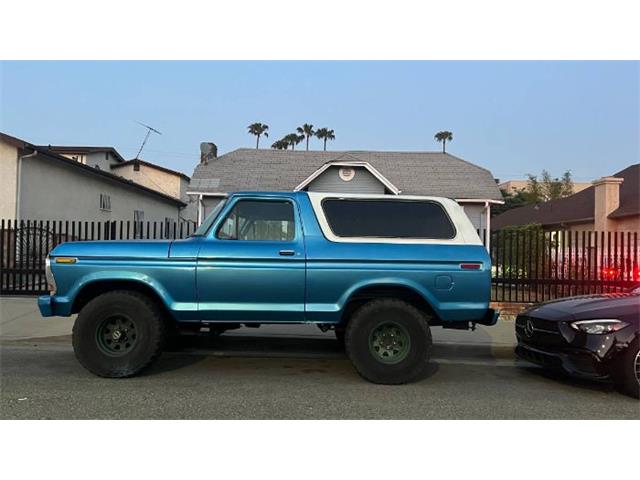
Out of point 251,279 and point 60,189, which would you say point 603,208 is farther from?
point 60,189

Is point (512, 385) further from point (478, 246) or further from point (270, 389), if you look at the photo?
point (270, 389)

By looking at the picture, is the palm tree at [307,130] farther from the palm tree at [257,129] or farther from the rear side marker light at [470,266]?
the rear side marker light at [470,266]

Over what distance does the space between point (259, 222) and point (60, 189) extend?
14.2 meters

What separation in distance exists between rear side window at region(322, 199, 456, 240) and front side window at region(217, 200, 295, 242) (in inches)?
18.2

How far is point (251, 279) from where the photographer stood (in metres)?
5.48

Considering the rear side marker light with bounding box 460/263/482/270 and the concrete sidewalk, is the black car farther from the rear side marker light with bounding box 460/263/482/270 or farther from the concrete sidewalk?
the concrete sidewalk

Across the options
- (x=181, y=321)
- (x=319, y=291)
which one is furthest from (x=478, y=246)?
(x=181, y=321)

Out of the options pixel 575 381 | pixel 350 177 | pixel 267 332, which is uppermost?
pixel 350 177

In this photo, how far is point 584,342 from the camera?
212 inches

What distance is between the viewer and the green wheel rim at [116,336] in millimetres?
5539

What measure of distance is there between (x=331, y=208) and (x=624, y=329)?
3.36 meters

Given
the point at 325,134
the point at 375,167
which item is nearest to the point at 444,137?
the point at 325,134

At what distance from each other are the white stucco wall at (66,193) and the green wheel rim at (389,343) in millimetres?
13612

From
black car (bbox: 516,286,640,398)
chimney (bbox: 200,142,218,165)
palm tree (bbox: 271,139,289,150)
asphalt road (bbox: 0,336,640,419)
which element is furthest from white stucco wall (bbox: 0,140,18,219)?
palm tree (bbox: 271,139,289,150)
